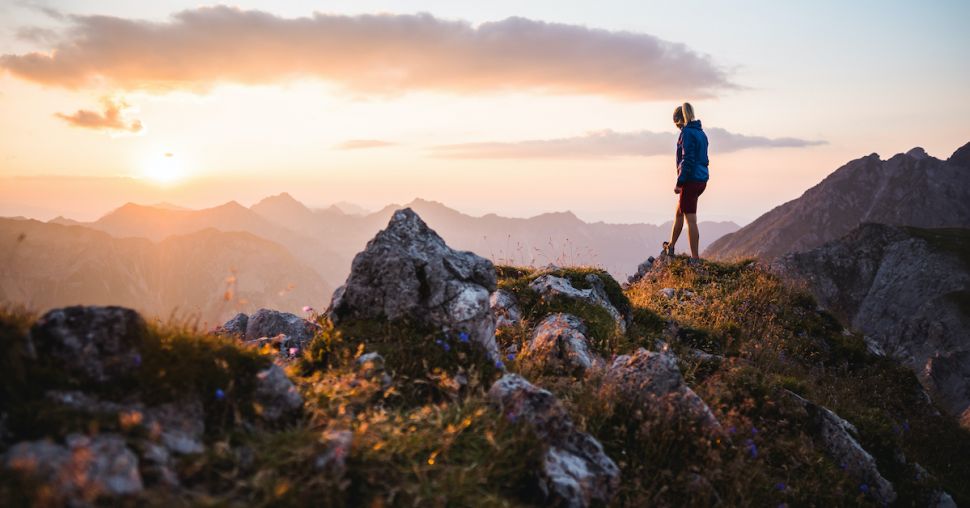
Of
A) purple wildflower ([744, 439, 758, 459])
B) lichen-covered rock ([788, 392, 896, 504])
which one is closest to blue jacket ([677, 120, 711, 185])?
lichen-covered rock ([788, 392, 896, 504])

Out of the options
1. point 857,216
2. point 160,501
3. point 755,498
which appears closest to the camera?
point 160,501

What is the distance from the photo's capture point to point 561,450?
5102 millimetres

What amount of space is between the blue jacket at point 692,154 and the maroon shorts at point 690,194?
0.47ft

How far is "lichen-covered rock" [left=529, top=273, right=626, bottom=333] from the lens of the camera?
444 inches

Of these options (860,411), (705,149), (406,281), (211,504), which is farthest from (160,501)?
(705,149)

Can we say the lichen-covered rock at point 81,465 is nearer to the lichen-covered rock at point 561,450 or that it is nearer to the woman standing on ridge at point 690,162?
the lichen-covered rock at point 561,450

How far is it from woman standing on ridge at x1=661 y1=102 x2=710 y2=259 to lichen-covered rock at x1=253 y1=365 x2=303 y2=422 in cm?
1304

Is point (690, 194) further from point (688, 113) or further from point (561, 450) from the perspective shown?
point (561, 450)

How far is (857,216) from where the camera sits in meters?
197

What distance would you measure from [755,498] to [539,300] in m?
5.95

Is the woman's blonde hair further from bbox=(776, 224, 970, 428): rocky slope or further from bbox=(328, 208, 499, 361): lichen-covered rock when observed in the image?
bbox=(776, 224, 970, 428): rocky slope

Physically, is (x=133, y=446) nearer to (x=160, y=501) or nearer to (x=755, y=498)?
(x=160, y=501)

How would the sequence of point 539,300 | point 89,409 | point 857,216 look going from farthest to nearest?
point 857,216 < point 539,300 < point 89,409

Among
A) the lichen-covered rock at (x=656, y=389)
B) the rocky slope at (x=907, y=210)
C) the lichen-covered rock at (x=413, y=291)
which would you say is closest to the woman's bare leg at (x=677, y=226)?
the lichen-covered rock at (x=656, y=389)
